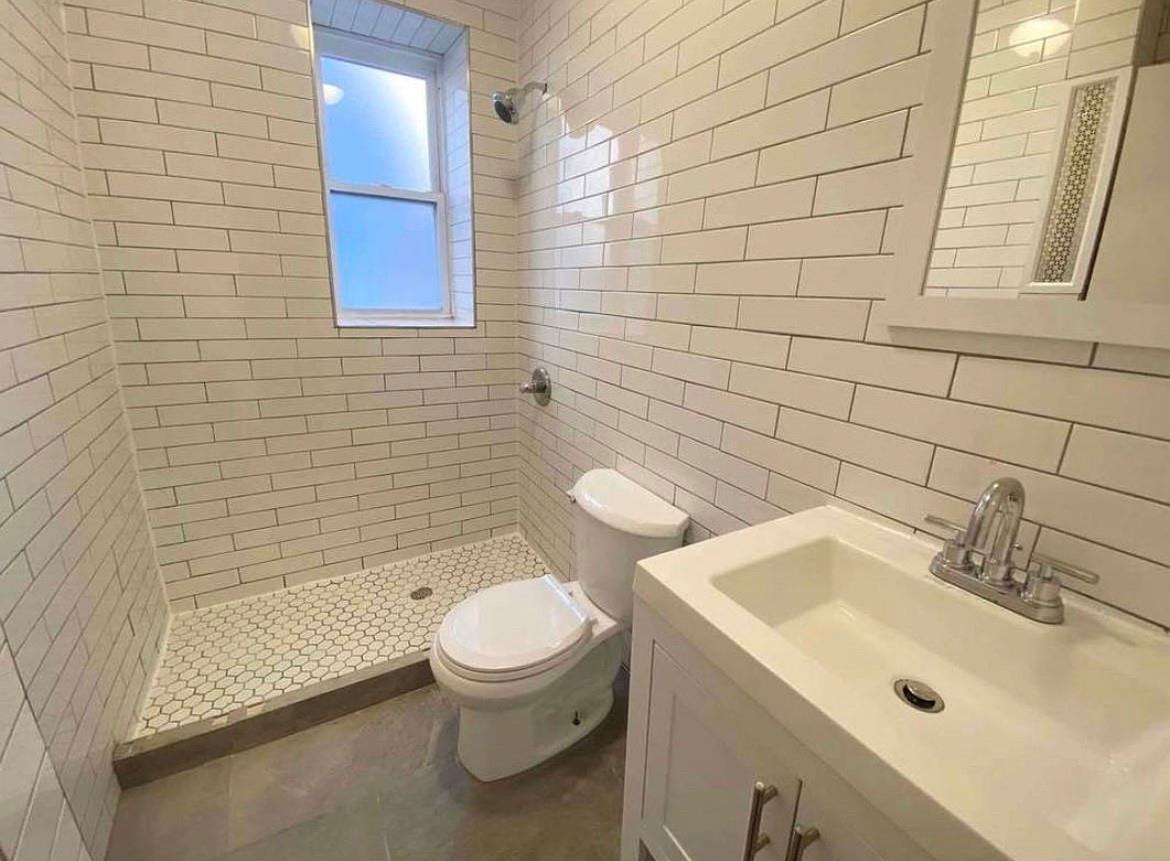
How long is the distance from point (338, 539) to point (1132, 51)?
101 inches

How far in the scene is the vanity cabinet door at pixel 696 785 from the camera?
656mm

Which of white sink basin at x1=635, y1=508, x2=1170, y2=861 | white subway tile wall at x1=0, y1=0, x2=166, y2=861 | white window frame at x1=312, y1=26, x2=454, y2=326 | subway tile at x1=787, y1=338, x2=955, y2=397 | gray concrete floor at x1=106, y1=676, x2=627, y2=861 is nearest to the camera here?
white sink basin at x1=635, y1=508, x2=1170, y2=861

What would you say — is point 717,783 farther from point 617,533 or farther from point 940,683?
point 617,533

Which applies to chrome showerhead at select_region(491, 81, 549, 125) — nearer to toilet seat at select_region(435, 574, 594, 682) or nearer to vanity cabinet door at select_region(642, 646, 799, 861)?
toilet seat at select_region(435, 574, 594, 682)

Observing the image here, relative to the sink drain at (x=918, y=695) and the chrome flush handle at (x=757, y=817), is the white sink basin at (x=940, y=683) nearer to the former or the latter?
the sink drain at (x=918, y=695)

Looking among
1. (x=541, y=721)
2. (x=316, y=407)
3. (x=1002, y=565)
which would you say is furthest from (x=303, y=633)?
(x=1002, y=565)

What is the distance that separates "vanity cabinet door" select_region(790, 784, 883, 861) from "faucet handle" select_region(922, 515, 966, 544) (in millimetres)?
427

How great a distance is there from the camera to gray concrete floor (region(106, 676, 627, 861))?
1252 millimetres

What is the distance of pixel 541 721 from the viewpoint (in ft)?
4.90

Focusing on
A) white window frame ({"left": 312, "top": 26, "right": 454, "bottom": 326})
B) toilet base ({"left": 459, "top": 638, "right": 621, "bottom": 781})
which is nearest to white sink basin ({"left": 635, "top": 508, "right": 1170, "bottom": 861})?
toilet base ({"left": 459, "top": 638, "right": 621, "bottom": 781})

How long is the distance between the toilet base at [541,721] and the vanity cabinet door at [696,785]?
0.50 meters

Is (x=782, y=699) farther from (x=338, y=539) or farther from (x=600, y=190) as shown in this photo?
(x=338, y=539)

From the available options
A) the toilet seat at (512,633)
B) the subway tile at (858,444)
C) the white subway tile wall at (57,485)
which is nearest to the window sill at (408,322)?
the white subway tile wall at (57,485)

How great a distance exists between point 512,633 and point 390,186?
1.98 meters
